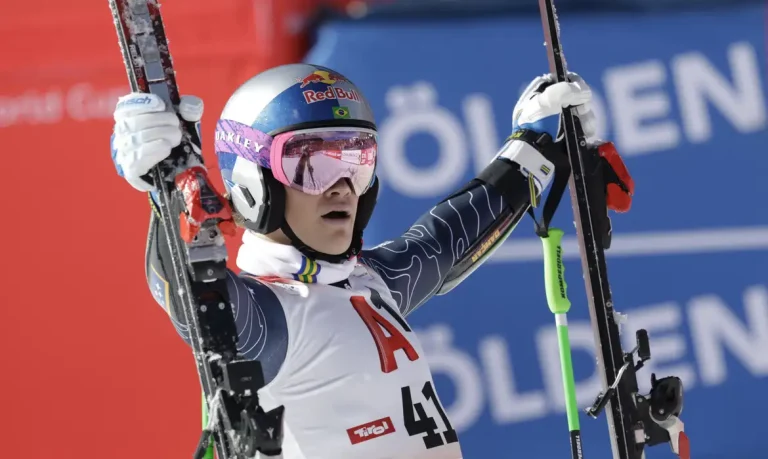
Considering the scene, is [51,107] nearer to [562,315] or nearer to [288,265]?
[288,265]

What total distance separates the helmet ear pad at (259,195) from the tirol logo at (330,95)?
0.18 metres

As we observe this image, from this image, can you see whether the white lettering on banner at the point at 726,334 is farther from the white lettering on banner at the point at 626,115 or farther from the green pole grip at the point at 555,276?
the green pole grip at the point at 555,276

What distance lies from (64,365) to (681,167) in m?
2.27

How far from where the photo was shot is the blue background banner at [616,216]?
465 cm

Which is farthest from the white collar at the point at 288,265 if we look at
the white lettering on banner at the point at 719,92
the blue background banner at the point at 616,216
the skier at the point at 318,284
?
the white lettering on banner at the point at 719,92

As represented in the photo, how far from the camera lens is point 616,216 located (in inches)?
186

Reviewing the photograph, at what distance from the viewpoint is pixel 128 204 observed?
4.48 metres

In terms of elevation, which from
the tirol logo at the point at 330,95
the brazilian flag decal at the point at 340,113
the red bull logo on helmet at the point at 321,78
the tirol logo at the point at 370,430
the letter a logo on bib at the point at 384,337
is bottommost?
the tirol logo at the point at 370,430

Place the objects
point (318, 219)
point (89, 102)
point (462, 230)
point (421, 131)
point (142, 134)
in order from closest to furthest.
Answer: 1. point (142, 134)
2. point (318, 219)
3. point (462, 230)
4. point (89, 102)
5. point (421, 131)

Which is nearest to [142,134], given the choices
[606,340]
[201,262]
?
[201,262]

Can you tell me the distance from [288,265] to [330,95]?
38 centimetres

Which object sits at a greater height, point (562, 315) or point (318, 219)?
point (318, 219)

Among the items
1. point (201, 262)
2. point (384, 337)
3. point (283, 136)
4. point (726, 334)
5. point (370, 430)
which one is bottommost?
point (726, 334)

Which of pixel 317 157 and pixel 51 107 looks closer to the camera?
pixel 317 157
